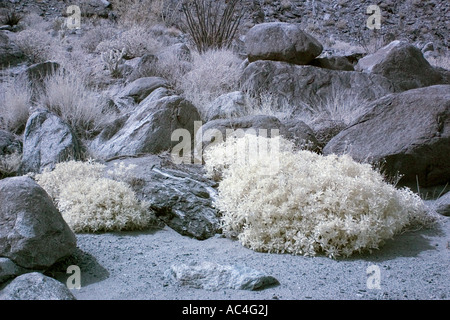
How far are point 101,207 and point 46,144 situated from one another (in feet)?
6.68

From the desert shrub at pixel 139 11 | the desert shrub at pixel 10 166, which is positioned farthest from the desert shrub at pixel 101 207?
the desert shrub at pixel 139 11

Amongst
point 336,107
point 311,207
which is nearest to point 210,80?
point 336,107

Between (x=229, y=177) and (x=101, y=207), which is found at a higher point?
(x=229, y=177)

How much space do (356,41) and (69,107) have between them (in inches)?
496

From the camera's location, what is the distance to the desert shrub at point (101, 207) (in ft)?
13.7

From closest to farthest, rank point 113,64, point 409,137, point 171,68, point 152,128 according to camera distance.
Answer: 1. point 409,137
2. point 152,128
3. point 171,68
4. point 113,64

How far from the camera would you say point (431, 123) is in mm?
5102

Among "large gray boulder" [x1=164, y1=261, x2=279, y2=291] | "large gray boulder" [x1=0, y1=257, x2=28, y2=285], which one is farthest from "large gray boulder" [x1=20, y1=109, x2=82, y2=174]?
"large gray boulder" [x1=164, y1=261, x2=279, y2=291]

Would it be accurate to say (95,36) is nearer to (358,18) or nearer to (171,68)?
(171,68)

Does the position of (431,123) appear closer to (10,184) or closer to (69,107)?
(10,184)

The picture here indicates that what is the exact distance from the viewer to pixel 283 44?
8.52m

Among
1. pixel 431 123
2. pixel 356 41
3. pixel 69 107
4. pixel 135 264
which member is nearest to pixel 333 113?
pixel 431 123

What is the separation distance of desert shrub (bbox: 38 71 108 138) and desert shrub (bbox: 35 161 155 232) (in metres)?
2.56

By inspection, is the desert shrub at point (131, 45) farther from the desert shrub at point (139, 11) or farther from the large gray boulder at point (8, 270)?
the large gray boulder at point (8, 270)
